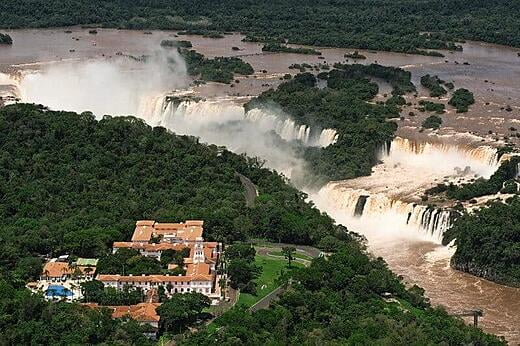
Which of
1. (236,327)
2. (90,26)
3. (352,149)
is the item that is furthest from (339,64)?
(236,327)

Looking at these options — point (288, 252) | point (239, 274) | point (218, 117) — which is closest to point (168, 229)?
point (239, 274)

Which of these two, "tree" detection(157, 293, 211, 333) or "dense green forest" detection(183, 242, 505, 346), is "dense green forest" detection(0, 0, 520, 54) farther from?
"tree" detection(157, 293, 211, 333)

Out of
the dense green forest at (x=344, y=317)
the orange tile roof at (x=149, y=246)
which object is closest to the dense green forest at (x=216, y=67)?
the orange tile roof at (x=149, y=246)

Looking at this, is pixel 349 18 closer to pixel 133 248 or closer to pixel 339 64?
pixel 339 64

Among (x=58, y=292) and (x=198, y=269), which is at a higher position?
(x=198, y=269)

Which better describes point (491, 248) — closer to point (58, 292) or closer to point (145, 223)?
point (145, 223)

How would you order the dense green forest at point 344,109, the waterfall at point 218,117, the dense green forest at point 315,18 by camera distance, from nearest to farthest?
the dense green forest at point 344,109 → the waterfall at point 218,117 → the dense green forest at point 315,18

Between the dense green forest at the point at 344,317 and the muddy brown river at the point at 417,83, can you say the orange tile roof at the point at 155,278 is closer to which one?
the dense green forest at the point at 344,317
